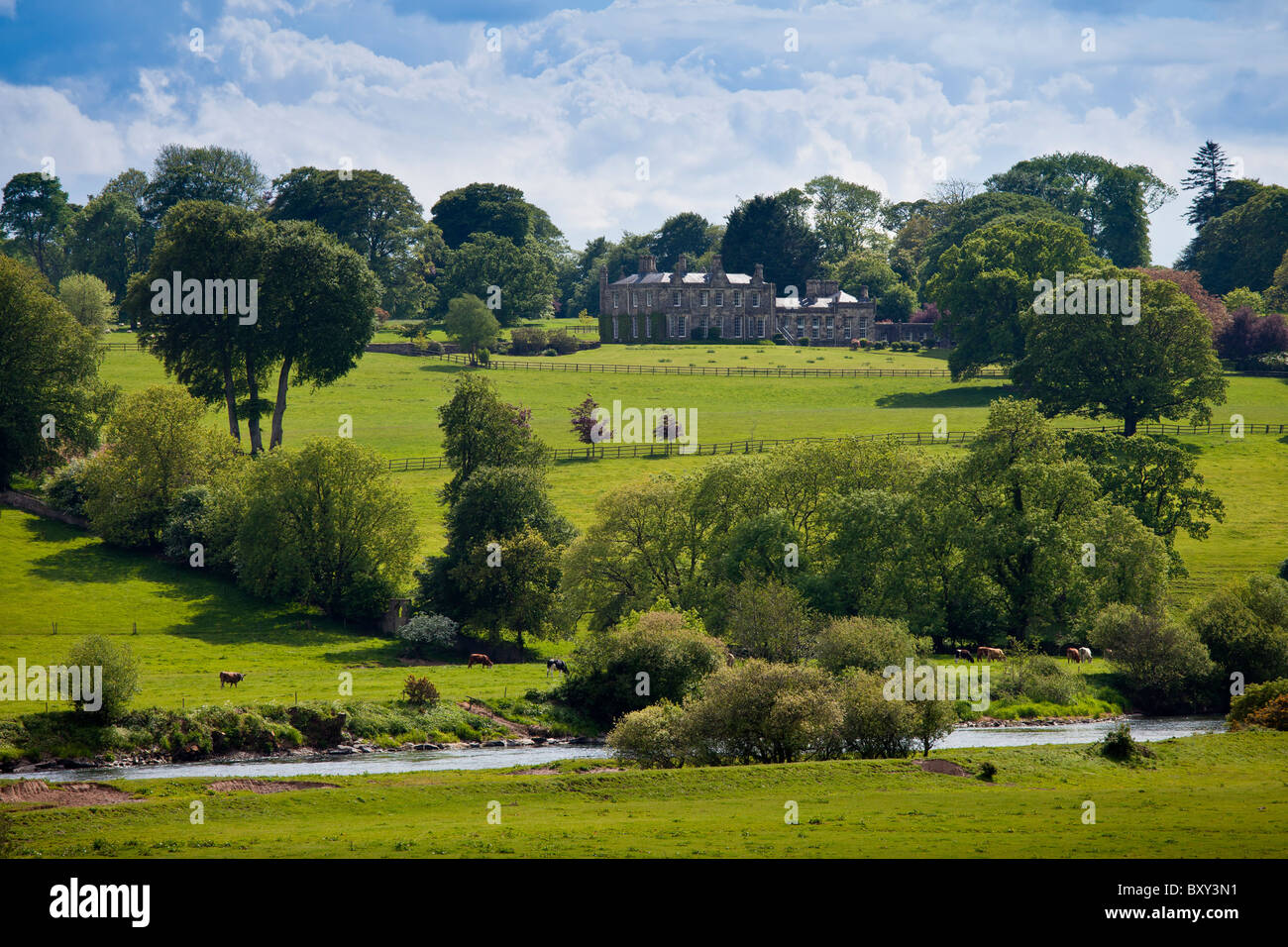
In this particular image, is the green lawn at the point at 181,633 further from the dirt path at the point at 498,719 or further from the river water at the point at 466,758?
the river water at the point at 466,758

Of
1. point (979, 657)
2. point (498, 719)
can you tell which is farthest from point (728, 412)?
point (498, 719)

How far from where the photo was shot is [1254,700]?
169ft

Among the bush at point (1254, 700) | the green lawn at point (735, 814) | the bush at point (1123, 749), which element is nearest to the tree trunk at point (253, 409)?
the green lawn at point (735, 814)

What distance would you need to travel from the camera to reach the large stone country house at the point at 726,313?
157500mm

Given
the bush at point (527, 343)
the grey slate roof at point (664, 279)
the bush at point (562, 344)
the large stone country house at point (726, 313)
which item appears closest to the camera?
the bush at point (527, 343)

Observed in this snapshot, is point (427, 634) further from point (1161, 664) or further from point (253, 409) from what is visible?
point (1161, 664)

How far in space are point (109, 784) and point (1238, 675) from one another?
1834 inches

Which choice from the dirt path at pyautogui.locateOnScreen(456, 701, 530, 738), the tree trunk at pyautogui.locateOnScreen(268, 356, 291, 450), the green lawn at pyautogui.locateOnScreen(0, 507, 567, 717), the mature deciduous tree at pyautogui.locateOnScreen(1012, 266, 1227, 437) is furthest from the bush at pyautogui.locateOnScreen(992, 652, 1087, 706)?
the tree trunk at pyautogui.locateOnScreen(268, 356, 291, 450)

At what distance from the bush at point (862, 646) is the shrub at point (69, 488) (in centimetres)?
4477

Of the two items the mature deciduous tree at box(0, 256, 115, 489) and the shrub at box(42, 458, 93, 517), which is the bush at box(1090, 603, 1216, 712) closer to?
the shrub at box(42, 458, 93, 517)

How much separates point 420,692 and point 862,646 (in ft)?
58.7

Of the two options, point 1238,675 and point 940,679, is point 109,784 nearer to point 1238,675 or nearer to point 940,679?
point 940,679

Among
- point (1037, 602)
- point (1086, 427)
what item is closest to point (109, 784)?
point (1037, 602)
